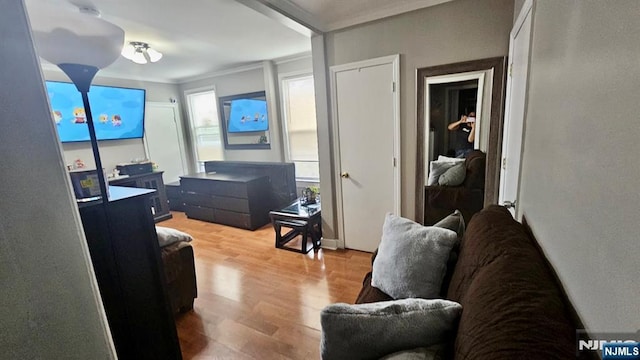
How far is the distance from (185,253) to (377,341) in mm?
1899

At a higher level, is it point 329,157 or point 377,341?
point 329,157

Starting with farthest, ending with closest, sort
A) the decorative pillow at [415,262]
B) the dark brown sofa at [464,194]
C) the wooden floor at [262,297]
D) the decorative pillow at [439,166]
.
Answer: the decorative pillow at [439,166] < the dark brown sofa at [464,194] < the wooden floor at [262,297] < the decorative pillow at [415,262]

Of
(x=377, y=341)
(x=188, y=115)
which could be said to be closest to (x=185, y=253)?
(x=377, y=341)

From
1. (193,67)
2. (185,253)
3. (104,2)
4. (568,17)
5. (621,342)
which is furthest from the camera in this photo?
(193,67)

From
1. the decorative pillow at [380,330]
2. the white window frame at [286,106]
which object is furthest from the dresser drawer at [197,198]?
the decorative pillow at [380,330]

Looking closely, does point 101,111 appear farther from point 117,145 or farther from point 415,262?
point 415,262

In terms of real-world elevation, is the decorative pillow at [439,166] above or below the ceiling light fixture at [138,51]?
below

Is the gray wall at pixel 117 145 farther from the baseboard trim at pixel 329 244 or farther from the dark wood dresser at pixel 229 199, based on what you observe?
the baseboard trim at pixel 329 244

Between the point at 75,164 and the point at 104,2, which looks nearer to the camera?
the point at 104,2

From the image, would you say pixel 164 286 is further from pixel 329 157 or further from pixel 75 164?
pixel 75 164

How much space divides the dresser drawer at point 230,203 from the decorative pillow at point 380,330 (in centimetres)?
329

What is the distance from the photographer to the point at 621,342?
497 millimetres

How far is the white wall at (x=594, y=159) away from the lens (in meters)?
0.49

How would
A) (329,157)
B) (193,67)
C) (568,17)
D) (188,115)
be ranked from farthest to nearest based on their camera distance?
(188,115) → (193,67) → (329,157) → (568,17)
